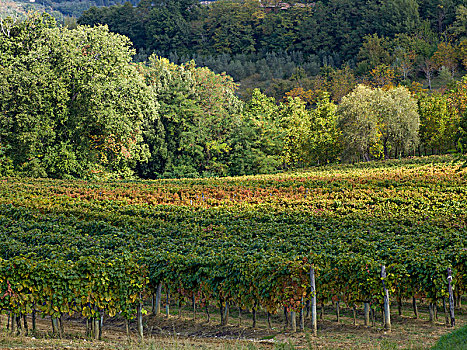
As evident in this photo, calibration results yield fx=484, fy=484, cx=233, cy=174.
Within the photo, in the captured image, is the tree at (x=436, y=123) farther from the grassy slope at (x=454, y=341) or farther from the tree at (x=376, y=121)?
the grassy slope at (x=454, y=341)

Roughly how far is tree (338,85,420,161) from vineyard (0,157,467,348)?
30629 millimetres

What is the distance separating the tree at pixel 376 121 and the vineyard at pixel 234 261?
30.6 meters

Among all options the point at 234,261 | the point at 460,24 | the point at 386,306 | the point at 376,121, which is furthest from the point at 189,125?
the point at 460,24

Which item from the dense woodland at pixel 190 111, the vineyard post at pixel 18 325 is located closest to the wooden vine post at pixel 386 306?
the dense woodland at pixel 190 111

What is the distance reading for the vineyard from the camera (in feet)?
37.6

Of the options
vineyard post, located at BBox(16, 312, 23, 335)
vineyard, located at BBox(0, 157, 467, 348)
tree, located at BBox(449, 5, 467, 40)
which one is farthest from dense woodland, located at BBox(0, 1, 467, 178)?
vineyard post, located at BBox(16, 312, 23, 335)

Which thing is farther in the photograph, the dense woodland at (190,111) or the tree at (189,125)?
the tree at (189,125)

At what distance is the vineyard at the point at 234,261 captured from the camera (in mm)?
11453

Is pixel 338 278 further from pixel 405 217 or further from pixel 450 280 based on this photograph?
pixel 405 217

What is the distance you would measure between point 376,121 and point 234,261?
44983 millimetres

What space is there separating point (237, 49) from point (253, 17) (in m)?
12.9

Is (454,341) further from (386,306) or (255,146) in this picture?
(255,146)

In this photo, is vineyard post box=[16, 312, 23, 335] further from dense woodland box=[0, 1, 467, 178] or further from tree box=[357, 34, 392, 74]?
tree box=[357, 34, 392, 74]

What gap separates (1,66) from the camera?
3944 cm
